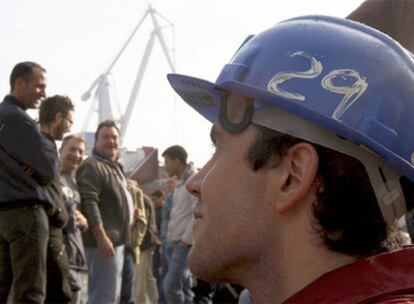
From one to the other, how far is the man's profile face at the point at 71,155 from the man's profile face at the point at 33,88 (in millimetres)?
930

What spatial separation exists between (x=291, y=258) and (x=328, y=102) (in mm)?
253

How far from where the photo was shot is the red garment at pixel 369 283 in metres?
1.12

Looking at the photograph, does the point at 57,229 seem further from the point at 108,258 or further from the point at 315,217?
the point at 315,217

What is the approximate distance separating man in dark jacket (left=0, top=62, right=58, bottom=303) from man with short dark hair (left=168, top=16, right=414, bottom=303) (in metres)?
3.09

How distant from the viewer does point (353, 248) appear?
136 centimetres

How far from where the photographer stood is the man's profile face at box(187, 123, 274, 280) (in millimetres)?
1401

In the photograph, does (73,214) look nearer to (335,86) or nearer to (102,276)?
(102,276)

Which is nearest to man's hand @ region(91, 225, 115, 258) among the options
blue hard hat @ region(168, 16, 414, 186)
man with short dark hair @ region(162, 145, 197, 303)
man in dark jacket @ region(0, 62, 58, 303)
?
man in dark jacket @ region(0, 62, 58, 303)

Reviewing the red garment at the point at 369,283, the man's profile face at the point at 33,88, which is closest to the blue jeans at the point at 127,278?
the man's profile face at the point at 33,88

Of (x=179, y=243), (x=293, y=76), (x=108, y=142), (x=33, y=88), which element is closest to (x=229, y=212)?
(x=293, y=76)

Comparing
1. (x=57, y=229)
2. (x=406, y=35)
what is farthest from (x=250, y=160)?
(x=57, y=229)

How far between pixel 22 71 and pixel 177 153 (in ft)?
10.9

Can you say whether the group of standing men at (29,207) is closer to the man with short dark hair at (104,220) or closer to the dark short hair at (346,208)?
the man with short dark hair at (104,220)

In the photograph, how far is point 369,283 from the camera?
1143mm
